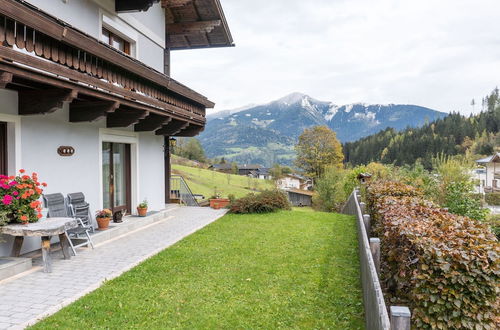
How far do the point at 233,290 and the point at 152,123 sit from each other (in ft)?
21.0

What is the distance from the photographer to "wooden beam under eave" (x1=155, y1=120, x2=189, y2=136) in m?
10.9

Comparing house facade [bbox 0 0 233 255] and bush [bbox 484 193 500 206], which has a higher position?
house facade [bbox 0 0 233 255]

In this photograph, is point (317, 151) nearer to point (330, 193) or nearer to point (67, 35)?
point (330, 193)

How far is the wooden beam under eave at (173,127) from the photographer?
1094cm

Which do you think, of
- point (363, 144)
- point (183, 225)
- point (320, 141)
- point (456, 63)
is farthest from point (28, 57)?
point (363, 144)

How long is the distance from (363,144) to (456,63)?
90.6 feet

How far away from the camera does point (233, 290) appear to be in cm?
476

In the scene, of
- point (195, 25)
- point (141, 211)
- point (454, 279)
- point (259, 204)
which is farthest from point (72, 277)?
point (195, 25)

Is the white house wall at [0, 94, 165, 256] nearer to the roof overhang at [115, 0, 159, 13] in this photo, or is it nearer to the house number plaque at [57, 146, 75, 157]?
the house number plaque at [57, 146, 75, 157]

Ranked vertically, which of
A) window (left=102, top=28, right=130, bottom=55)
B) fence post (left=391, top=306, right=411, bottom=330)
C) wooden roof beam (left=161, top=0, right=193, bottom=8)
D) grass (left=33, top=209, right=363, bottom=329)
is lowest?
grass (left=33, top=209, right=363, bottom=329)

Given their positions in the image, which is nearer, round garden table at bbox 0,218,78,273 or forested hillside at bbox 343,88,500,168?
round garden table at bbox 0,218,78,273

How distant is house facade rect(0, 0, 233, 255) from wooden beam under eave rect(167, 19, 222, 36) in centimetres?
4

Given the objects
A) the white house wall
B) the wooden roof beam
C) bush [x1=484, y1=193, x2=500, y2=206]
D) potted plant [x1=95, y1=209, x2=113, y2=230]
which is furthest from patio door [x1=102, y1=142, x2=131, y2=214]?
bush [x1=484, y1=193, x2=500, y2=206]

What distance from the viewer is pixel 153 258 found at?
6215 mm
